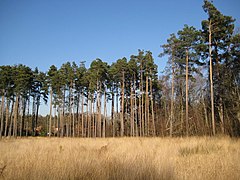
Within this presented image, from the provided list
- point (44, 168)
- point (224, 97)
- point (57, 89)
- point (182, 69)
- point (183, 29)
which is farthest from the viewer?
point (57, 89)

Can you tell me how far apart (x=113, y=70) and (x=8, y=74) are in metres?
20.1

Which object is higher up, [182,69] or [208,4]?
[208,4]

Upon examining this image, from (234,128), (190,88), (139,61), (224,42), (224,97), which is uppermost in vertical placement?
(139,61)

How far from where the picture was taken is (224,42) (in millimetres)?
15930

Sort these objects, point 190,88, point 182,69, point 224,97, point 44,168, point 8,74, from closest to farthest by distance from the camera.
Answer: point 44,168 → point 224,97 → point 182,69 → point 190,88 → point 8,74

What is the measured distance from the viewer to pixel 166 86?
107ft

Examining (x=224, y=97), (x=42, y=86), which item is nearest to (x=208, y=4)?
(x=224, y=97)

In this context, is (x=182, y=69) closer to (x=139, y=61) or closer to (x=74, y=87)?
(x=139, y=61)

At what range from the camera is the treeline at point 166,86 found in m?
15.9

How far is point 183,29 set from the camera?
18.6 m

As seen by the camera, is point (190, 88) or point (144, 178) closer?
point (144, 178)

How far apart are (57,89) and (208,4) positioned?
3025cm

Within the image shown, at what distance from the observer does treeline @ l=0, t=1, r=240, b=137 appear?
15945 mm

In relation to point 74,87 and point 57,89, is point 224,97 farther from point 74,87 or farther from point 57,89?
point 57,89
